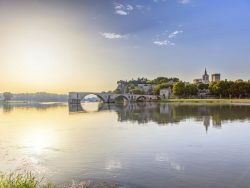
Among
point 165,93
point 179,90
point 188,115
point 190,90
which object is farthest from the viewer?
point 165,93

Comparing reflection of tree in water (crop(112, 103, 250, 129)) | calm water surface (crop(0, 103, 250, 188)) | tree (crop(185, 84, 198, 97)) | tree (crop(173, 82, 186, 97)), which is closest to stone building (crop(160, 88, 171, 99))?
tree (crop(185, 84, 198, 97))

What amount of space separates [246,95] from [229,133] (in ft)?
316

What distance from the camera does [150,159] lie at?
52.0ft

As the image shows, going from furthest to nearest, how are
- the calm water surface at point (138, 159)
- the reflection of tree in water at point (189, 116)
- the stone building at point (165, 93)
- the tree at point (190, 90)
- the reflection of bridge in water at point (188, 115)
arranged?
the stone building at point (165, 93)
the tree at point (190, 90)
the reflection of tree in water at point (189, 116)
the reflection of bridge in water at point (188, 115)
the calm water surface at point (138, 159)

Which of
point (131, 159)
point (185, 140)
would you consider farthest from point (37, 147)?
point (185, 140)

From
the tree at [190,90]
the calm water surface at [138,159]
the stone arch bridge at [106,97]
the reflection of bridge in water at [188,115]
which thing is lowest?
the calm water surface at [138,159]

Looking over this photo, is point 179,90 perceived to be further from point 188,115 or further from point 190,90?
point 188,115

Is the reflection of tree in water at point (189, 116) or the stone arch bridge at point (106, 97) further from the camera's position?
the stone arch bridge at point (106, 97)

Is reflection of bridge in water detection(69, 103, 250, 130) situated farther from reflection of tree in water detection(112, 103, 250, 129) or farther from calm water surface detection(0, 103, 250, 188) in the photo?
calm water surface detection(0, 103, 250, 188)

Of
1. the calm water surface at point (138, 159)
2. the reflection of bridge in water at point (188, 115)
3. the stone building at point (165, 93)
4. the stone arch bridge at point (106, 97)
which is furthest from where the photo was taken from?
the stone building at point (165, 93)

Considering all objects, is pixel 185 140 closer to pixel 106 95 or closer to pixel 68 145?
pixel 68 145

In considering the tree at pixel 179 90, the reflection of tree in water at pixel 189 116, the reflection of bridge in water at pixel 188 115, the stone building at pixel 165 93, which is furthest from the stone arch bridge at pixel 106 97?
the reflection of tree in water at pixel 189 116

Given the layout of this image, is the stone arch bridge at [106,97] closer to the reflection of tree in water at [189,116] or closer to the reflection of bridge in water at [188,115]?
the reflection of bridge in water at [188,115]

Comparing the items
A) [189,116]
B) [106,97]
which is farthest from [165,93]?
[189,116]
